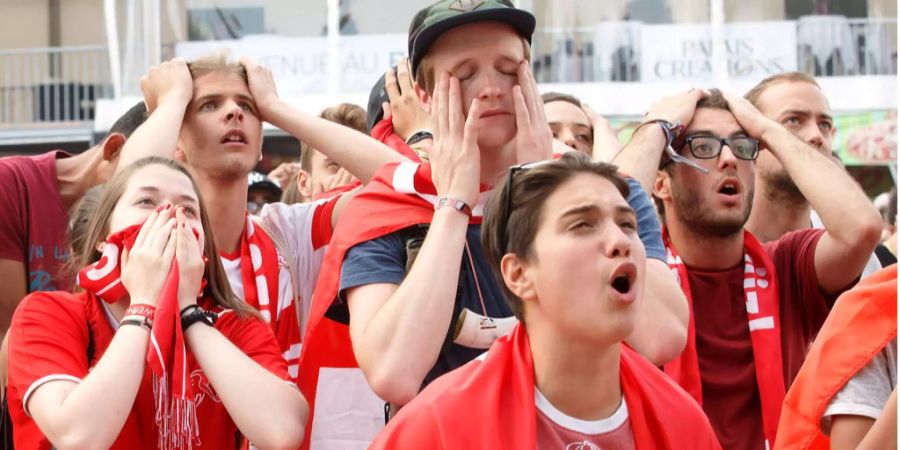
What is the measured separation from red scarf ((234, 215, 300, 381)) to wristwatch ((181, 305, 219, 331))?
0.53 m

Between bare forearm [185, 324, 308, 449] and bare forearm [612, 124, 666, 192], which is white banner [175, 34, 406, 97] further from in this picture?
bare forearm [185, 324, 308, 449]

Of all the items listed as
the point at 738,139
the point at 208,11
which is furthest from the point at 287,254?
the point at 208,11

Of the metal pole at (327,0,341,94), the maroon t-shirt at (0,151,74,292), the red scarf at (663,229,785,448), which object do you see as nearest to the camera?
the red scarf at (663,229,785,448)

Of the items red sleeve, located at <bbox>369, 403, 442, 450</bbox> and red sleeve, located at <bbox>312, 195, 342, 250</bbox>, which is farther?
red sleeve, located at <bbox>312, 195, 342, 250</bbox>

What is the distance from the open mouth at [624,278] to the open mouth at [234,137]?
1.80 meters

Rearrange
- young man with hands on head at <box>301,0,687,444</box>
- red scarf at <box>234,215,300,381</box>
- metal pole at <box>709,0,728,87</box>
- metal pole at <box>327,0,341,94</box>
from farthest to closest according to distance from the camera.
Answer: metal pole at <box>327,0,341,94</box> < metal pole at <box>709,0,728,87</box> < red scarf at <box>234,215,300,381</box> < young man with hands on head at <box>301,0,687,444</box>

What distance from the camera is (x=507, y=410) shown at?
116 inches

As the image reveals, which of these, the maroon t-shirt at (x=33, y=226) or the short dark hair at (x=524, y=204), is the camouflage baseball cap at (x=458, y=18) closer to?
the short dark hair at (x=524, y=204)

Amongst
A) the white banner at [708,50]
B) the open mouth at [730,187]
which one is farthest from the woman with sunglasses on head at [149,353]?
the white banner at [708,50]

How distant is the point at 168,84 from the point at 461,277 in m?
1.57

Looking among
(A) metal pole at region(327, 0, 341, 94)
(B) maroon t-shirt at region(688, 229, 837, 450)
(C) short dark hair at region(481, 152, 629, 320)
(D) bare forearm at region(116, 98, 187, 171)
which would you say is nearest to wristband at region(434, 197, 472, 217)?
(C) short dark hair at region(481, 152, 629, 320)

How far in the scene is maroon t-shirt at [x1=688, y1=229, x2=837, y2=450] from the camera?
4.10 metres

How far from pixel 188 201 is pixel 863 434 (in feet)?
6.10

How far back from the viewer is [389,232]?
11.6 ft
